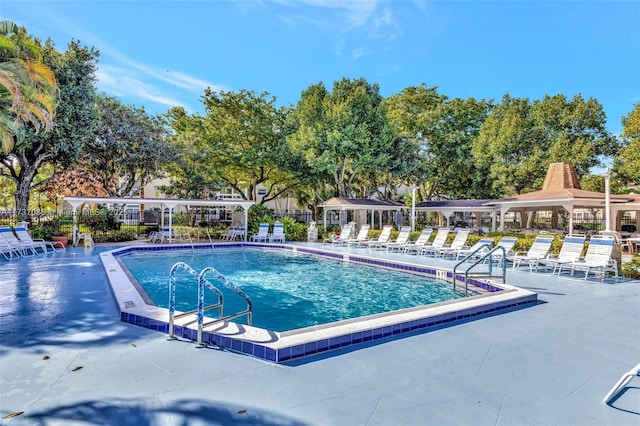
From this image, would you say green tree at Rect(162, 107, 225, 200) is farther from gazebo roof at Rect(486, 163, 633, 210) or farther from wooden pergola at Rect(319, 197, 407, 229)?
gazebo roof at Rect(486, 163, 633, 210)

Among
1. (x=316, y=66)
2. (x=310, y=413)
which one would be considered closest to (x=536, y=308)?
(x=310, y=413)

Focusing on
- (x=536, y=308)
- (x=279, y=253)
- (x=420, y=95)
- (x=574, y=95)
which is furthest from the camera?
(x=420, y=95)

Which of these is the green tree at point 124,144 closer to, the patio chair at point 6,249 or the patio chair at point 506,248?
the patio chair at point 6,249

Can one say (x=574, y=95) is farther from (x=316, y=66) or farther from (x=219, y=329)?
(x=219, y=329)

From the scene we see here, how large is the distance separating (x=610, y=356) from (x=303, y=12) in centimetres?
1281

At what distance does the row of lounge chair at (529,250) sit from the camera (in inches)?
349

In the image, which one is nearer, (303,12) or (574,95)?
(303,12)

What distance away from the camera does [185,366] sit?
3.57 meters

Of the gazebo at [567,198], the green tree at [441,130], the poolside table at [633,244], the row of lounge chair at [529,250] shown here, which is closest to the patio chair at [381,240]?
the row of lounge chair at [529,250]

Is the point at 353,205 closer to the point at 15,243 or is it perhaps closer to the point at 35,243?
the point at 35,243

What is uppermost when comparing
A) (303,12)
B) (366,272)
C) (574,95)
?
(574,95)

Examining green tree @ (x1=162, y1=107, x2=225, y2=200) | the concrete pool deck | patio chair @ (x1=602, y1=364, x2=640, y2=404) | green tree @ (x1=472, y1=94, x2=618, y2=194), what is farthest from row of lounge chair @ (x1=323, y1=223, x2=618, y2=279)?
green tree @ (x1=472, y1=94, x2=618, y2=194)

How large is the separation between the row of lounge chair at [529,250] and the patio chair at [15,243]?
39.6ft

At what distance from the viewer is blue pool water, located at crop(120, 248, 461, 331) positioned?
6.66 metres
